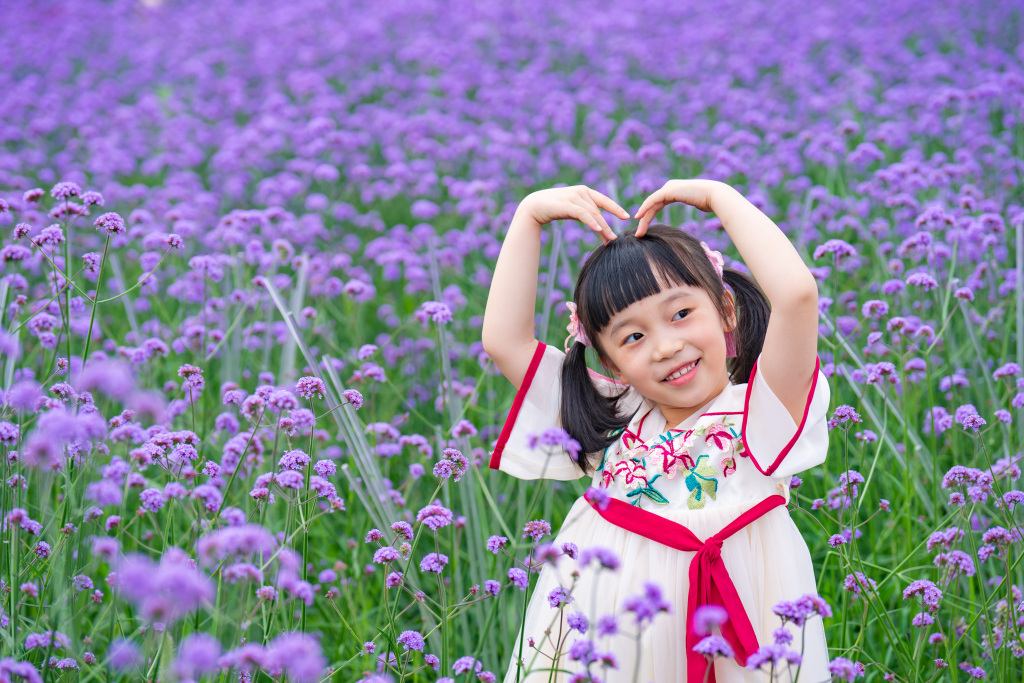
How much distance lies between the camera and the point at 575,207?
1.96m

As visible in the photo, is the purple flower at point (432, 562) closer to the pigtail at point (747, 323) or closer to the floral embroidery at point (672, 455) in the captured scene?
the floral embroidery at point (672, 455)

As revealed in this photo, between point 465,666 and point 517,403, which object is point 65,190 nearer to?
point 517,403

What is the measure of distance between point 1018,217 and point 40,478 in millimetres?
2916

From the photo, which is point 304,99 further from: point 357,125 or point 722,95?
point 722,95

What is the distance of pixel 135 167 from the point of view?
630 centimetres

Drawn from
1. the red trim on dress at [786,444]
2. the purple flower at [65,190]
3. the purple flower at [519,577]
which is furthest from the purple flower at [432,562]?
the purple flower at [65,190]

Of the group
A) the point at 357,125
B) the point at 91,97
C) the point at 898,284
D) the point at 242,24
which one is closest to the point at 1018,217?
the point at 898,284

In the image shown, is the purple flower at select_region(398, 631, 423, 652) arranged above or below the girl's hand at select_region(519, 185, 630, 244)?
below

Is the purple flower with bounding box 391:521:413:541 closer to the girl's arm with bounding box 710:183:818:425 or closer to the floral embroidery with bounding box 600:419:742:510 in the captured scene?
the floral embroidery with bounding box 600:419:742:510

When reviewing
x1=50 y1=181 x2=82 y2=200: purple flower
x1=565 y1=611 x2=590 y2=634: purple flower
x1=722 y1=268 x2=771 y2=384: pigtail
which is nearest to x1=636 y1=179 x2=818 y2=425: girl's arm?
x1=722 y1=268 x2=771 y2=384: pigtail

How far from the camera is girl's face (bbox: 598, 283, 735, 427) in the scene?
6.13ft

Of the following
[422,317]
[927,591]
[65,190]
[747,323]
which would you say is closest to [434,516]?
[747,323]

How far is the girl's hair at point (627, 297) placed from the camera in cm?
191

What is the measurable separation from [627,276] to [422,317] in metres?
1.37
